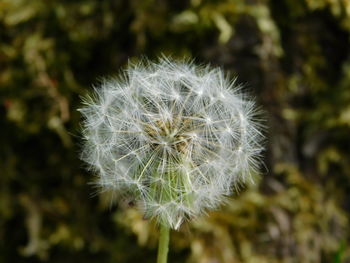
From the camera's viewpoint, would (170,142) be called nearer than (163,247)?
No

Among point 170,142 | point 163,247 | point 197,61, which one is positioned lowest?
point 163,247

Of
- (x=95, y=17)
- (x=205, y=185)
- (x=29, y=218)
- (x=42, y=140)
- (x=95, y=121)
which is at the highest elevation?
(x=95, y=17)

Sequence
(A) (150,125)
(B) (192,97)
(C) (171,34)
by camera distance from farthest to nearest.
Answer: (C) (171,34), (B) (192,97), (A) (150,125)

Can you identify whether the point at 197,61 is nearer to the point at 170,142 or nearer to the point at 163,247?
the point at 170,142

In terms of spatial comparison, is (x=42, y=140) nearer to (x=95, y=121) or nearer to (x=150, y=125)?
(x=95, y=121)

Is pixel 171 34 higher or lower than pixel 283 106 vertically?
higher

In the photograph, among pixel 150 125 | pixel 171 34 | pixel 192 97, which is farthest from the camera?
pixel 171 34

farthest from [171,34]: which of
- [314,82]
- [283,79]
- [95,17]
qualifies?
[314,82]

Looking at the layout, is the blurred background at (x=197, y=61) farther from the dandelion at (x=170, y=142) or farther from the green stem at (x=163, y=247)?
the green stem at (x=163, y=247)

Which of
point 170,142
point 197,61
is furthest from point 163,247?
point 197,61
